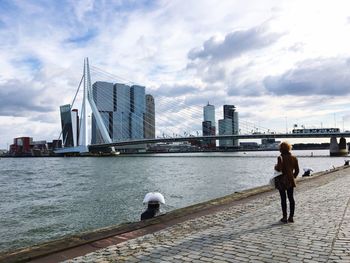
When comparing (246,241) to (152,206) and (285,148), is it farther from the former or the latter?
(152,206)

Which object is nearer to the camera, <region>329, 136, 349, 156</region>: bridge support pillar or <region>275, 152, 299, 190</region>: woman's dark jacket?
<region>275, 152, 299, 190</region>: woman's dark jacket

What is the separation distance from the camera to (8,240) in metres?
10.9

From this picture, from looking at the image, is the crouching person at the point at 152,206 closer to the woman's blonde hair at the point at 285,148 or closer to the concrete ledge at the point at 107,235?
the concrete ledge at the point at 107,235

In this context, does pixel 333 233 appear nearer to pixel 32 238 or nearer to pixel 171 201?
pixel 32 238

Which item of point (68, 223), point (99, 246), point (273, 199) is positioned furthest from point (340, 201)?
point (68, 223)

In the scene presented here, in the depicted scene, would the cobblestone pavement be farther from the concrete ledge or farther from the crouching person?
the crouching person

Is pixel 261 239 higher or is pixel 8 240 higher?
pixel 261 239

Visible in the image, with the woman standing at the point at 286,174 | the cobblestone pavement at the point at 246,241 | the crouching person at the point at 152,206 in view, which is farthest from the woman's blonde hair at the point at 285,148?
the crouching person at the point at 152,206

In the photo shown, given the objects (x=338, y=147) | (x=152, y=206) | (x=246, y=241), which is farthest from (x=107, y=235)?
(x=338, y=147)

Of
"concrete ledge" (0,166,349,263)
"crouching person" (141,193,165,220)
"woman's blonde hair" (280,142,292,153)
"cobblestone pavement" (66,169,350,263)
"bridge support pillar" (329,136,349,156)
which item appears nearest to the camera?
"cobblestone pavement" (66,169,350,263)

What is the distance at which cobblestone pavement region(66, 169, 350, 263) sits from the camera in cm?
513

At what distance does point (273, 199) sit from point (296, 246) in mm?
5546

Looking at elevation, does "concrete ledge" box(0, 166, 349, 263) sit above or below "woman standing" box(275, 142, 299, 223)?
below

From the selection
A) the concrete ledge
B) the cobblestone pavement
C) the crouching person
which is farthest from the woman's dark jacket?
the crouching person
